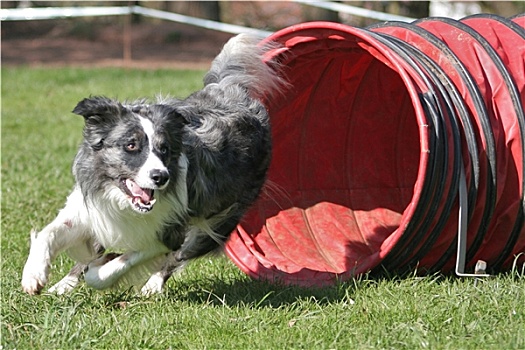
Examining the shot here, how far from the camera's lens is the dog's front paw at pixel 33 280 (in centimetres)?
545

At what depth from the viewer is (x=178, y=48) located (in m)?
23.3

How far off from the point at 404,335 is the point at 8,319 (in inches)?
92.6

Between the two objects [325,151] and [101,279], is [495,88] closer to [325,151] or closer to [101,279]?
[325,151]

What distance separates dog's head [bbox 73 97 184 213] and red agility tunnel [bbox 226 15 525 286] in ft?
4.91

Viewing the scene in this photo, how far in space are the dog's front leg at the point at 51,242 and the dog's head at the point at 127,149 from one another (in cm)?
30

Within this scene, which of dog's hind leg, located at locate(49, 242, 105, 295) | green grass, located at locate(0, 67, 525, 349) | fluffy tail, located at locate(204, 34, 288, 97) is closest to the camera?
green grass, located at locate(0, 67, 525, 349)

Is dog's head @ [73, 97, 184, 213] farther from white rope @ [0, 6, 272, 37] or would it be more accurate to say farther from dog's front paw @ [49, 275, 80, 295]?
white rope @ [0, 6, 272, 37]

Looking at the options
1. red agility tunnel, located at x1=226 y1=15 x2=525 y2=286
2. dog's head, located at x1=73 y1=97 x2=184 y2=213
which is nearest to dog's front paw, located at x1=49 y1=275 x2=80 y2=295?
dog's head, located at x1=73 y1=97 x2=184 y2=213

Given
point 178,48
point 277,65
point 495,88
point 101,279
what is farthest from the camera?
point 178,48

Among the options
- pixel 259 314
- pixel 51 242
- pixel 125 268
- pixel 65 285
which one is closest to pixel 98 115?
pixel 51 242

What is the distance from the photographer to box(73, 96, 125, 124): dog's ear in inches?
209

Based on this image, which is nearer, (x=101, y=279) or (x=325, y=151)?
(x=101, y=279)

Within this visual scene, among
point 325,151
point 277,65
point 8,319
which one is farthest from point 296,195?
point 8,319

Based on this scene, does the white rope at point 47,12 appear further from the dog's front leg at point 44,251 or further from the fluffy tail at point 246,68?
the dog's front leg at point 44,251
